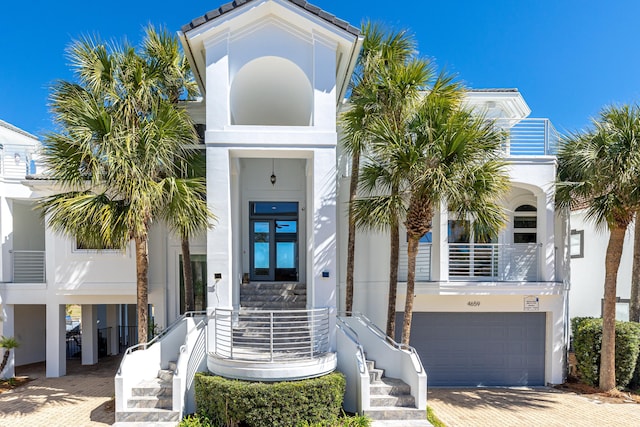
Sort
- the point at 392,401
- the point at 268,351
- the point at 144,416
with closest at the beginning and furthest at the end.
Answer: the point at 144,416 < the point at 392,401 < the point at 268,351

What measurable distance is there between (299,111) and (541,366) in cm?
1177

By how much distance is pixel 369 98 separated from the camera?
11.6 m

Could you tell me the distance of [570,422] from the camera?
10.5 meters

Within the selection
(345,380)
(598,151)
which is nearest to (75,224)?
(345,380)

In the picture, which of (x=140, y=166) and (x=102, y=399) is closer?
(x=140, y=166)

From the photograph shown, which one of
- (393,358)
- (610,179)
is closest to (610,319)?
(610,179)

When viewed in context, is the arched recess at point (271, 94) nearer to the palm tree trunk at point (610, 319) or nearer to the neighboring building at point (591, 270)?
the palm tree trunk at point (610, 319)

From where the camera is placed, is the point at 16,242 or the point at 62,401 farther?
the point at 16,242

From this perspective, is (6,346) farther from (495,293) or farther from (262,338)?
(495,293)

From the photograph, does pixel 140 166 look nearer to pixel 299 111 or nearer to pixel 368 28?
pixel 299 111

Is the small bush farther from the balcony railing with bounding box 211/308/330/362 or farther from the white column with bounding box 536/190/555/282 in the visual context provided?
the white column with bounding box 536/190/555/282

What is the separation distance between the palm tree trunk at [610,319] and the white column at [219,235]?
10733mm

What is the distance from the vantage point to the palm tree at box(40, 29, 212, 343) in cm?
1038

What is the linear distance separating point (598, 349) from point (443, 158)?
8.05 m
